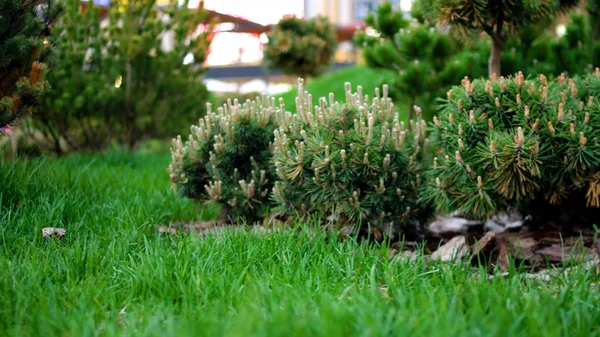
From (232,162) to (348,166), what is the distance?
1.00 meters

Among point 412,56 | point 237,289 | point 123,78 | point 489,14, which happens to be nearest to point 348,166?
point 237,289

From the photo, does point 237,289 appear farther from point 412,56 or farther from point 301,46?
point 301,46

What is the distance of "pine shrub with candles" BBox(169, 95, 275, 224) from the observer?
4.34 metres

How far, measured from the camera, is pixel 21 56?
13.7 ft

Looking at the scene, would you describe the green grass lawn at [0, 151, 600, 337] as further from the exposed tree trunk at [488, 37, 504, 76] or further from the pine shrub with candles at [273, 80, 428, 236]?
the exposed tree trunk at [488, 37, 504, 76]

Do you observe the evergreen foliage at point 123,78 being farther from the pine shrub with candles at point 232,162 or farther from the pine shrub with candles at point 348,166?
the pine shrub with candles at point 348,166

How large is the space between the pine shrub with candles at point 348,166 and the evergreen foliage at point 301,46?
7.67 meters

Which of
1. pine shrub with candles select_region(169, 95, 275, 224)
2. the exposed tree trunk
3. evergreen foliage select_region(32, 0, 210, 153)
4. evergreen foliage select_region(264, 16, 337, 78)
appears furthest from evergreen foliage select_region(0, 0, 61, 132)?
evergreen foliage select_region(264, 16, 337, 78)

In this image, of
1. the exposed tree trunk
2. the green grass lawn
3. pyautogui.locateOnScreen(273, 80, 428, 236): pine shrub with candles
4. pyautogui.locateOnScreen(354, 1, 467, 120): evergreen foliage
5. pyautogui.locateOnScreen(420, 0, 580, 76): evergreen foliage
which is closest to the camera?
the green grass lawn

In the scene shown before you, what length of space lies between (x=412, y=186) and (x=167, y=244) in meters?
1.74

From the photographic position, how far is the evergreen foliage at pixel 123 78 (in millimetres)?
6641

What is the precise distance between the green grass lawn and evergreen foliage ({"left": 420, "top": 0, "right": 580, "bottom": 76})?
2.14 metres

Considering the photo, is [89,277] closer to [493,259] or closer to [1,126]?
[1,126]

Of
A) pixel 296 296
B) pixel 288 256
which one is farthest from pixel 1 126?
pixel 296 296
